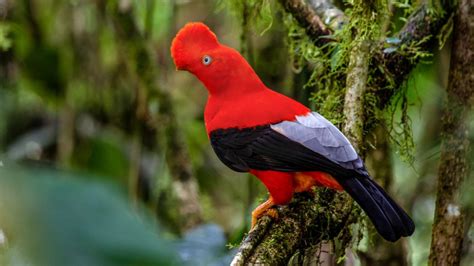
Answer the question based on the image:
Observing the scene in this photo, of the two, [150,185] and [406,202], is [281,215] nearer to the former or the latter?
[406,202]

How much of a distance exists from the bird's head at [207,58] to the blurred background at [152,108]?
36cm

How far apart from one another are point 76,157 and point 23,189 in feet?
13.8

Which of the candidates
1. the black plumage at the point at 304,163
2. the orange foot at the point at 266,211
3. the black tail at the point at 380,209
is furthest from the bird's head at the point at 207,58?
the black tail at the point at 380,209

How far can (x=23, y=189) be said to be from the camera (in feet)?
1.60

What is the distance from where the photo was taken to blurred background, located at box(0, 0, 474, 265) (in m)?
3.24

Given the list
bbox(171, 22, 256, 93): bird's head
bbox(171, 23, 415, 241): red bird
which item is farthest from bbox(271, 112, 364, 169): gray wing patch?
bbox(171, 22, 256, 93): bird's head

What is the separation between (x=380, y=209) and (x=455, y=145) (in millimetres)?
745

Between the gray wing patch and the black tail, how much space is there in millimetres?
54

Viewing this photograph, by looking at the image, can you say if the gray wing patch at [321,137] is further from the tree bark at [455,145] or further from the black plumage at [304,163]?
the tree bark at [455,145]

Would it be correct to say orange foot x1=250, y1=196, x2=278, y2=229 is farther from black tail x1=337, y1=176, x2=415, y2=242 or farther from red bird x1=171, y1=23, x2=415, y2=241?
black tail x1=337, y1=176, x2=415, y2=242

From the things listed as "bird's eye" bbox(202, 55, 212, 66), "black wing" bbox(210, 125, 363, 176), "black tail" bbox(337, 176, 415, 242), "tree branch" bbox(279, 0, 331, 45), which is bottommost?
"black tail" bbox(337, 176, 415, 242)

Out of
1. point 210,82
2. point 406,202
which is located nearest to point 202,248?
point 210,82

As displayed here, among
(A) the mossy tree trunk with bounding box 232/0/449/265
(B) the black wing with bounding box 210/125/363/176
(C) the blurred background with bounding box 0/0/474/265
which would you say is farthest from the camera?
(C) the blurred background with bounding box 0/0/474/265

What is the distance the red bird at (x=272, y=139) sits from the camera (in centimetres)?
192
